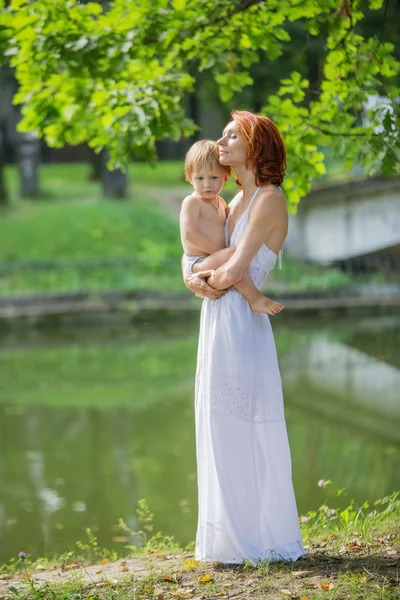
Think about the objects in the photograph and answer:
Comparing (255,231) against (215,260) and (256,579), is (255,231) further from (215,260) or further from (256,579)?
(256,579)

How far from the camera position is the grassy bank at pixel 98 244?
70.1ft

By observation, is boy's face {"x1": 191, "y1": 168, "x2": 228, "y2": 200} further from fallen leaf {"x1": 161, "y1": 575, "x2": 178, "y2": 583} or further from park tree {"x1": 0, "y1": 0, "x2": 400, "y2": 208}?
fallen leaf {"x1": 161, "y1": 575, "x2": 178, "y2": 583}

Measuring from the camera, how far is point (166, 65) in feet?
24.2

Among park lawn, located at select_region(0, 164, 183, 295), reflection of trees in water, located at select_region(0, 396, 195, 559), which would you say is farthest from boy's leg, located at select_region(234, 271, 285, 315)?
park lawn, located at select_region(0, 164, 183, 295)

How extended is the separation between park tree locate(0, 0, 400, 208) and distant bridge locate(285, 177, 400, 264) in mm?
13822

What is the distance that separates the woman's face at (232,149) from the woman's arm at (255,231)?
0.21 m

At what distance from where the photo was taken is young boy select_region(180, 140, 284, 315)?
189 inches

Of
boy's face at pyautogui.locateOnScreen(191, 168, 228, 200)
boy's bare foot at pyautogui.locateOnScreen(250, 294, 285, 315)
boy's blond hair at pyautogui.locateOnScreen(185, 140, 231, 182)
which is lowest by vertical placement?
boy's bare foot at pyautogui.locateOnScreen(250, 294, 285, 315)

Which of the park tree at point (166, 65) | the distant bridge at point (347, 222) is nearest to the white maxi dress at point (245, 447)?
the park tree at point (166, 65)

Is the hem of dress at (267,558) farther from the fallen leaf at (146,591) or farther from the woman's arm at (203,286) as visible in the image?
the woman's arm at (203,286)

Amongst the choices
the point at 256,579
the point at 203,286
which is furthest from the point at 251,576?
the point at 203,286

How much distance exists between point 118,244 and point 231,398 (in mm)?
20257

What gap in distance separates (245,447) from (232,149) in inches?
58.0

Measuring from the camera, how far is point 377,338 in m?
18.2
